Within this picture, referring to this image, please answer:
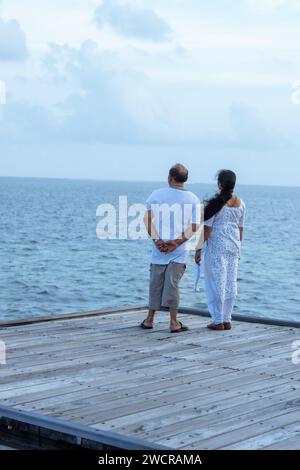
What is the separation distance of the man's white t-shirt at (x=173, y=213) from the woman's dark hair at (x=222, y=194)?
168 millimetres

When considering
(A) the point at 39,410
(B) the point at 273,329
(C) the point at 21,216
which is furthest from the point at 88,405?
(C) the point at 21,216

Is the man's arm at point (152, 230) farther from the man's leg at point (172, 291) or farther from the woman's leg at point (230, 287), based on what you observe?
the woman's leg at point (230, 287)

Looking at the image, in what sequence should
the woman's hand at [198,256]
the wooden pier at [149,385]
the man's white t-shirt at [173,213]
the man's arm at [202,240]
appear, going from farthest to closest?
the woman's hand at [198,256] < the man's arm at [202,240] < the man's white t-shirt at [173,213] < the wooden pier at [149,385]

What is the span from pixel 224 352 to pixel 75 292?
2020cm

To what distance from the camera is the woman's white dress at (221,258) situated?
920 centimetres

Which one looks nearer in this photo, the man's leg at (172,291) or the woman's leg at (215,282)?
the man's leg at (172,291)

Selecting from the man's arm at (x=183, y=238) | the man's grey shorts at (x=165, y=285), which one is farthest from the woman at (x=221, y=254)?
the man's grey shorts at (x=165, y=285)

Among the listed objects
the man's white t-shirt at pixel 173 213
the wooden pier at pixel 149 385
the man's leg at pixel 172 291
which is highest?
the man's white t-shirt at pixel 173 213

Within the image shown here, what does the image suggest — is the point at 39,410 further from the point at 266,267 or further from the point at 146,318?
the point at 266,267

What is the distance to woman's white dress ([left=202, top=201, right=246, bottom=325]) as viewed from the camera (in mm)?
9203

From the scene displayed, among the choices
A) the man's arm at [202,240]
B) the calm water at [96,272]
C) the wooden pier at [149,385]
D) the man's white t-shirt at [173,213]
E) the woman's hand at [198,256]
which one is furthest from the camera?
the calm water at [96,272]

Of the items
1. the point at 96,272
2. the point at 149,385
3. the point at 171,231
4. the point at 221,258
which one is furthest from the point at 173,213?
the point at 96,272

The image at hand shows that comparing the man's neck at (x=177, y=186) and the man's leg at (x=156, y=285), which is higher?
the man's neck at (x=177, y=186)

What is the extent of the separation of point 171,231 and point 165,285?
545mm
